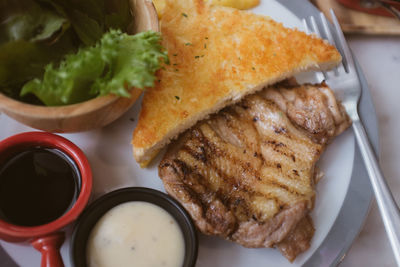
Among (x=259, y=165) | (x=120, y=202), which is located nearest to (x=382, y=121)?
(x=259, y=165)

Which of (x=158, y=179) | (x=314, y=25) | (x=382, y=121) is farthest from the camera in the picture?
(x=382, y=121)

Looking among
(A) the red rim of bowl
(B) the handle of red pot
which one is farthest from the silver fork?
(B) the handle of red pot

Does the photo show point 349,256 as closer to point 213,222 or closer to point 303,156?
point 303,156

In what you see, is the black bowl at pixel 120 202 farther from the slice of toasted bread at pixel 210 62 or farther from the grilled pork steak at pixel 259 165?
the slice of toasted bread at pixel 210 62

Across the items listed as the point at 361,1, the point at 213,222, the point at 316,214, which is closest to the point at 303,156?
the point at 316,214

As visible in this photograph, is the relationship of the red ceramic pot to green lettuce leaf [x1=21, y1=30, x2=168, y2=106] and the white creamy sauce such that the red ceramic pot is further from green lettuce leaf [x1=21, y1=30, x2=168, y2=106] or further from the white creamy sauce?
green lettuce leaf [x1=21, y1=30, x2=168, y2=106]

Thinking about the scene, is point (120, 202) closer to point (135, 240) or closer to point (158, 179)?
point (135, 240)
